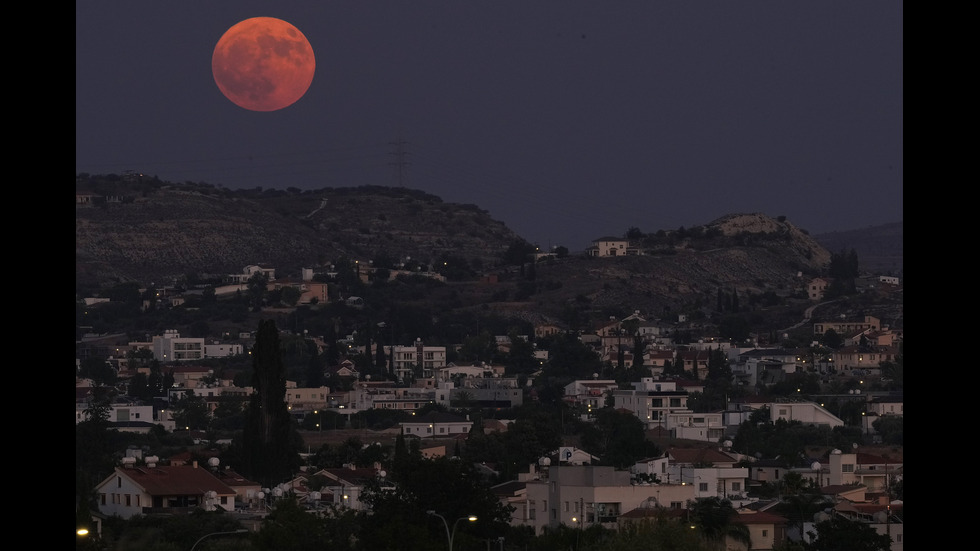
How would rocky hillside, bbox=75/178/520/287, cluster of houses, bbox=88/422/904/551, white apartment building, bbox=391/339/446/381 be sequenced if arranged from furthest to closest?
1. rocky hillside, bbox=75/178/520/287
2. white apartment building, bbox=391/339/446/381
3. cluster of houses, bbox=88/422/904/551

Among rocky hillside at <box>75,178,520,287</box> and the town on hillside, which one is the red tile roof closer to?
the town on hillside

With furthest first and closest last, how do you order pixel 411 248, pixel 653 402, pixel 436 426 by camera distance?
1. pixel 411 248
2. pixel 653 402
3. pixel 436 426

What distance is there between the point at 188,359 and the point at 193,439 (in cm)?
3197

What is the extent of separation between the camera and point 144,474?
1144 inches

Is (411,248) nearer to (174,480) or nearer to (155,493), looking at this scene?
(174,480)

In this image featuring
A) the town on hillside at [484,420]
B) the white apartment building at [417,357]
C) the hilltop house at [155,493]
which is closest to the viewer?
the town on hillside at [484,420]

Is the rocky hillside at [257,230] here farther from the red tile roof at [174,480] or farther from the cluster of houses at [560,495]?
the red tile roof at [174,480]

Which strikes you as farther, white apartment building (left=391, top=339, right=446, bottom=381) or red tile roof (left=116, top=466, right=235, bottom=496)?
white apartment building (left=391, top=339, right=446, bottom=381)

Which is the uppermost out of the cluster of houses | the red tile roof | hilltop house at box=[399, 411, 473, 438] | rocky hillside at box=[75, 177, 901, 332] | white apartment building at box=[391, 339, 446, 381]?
rocky hillside at box=[75, 177, 901, 332]

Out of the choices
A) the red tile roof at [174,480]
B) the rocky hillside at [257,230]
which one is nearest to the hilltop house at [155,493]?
the red tile roof at [174,480]

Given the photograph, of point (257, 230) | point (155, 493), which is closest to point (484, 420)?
point (155, 493)

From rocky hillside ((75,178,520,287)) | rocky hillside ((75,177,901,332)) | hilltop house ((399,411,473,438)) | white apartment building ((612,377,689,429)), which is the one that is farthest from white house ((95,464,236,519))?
rocky hillside ((75,178,520,287))
